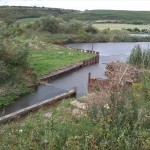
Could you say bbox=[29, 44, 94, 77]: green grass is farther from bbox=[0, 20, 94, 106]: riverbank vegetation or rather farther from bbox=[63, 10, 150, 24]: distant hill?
bbox=[63, 10, 150, 24]: distant hill

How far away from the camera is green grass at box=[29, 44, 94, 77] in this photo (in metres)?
28.1

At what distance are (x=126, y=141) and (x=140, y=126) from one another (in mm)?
974

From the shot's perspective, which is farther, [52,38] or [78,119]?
[52,38]

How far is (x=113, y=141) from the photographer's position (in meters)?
6.47

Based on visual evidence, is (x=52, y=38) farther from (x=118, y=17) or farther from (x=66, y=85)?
(x=118, y=17)

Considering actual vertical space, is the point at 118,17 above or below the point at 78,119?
below

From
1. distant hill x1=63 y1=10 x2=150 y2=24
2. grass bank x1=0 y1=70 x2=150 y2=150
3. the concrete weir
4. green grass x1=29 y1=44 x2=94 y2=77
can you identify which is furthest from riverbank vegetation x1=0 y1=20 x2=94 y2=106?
distant hill x1=63 y1=10 x2=150 y2=24

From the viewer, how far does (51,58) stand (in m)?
32.5

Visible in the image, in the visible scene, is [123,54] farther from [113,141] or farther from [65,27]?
[113,141]

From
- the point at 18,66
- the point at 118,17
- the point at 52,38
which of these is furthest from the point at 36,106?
the point at 118,17

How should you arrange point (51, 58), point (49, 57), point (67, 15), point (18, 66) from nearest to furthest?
point (18, 66)
point (51, 58)
point (49, 57)
point (67, 15)

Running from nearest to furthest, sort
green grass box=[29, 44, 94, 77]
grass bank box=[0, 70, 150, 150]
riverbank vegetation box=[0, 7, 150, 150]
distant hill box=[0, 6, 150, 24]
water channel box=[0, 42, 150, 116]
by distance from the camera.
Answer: grass bank box=[0, 70, 150, 150], riverbank vegetation box=[0, 7, 150, 150], water channel box=[0, 42, 150, 116], green grass box=[29, 44, 94, 77], distant hill box=[0, 6, 150, 24]

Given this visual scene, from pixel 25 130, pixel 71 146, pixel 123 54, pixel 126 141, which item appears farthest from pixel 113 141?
pixel 123 54

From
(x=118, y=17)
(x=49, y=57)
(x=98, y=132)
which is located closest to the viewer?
(x=98, y=132)
